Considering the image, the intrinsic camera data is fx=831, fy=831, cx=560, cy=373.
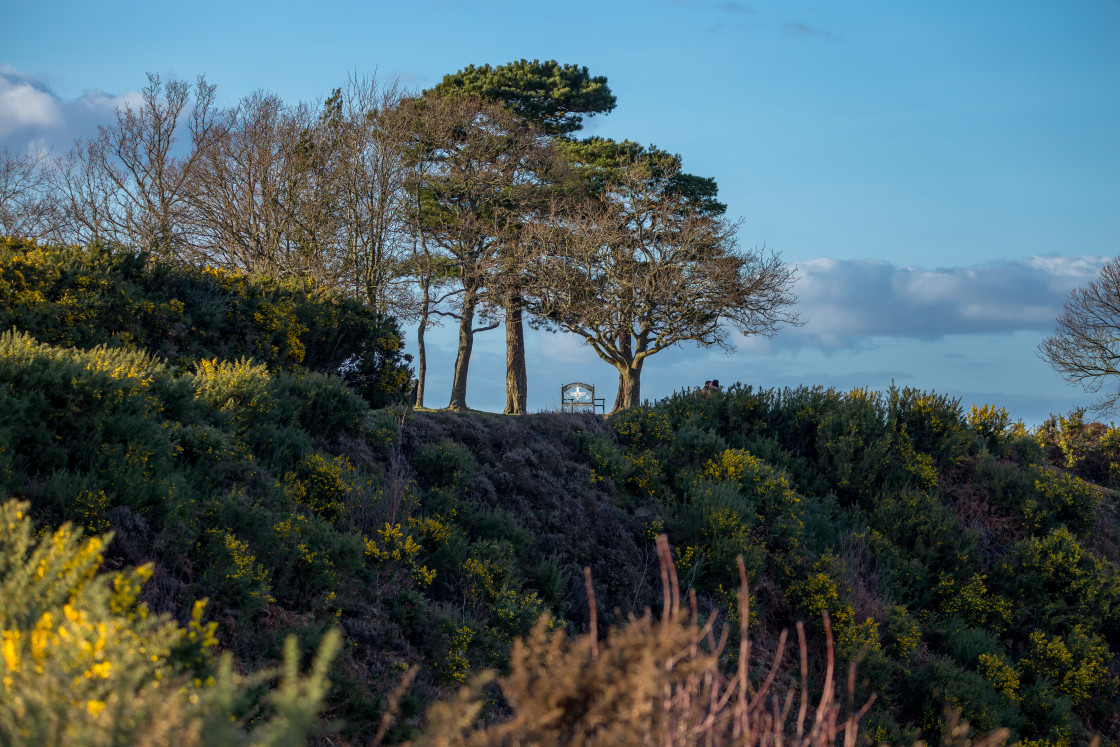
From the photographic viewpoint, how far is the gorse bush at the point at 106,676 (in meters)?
2.42

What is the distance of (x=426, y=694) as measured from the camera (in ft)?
21.6

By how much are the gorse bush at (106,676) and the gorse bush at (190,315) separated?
21.0ft

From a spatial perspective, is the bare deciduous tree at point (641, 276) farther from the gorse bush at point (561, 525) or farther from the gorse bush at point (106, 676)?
the gorse bush at point (106, 676)

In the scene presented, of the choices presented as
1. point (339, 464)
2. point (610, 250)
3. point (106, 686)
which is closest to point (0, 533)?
point (106, 686)

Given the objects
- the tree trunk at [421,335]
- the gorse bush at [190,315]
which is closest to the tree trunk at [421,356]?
the tree trunk at [421,335]

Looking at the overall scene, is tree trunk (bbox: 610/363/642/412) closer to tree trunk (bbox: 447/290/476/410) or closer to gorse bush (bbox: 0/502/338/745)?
tree trunk (bbox: 447/290/476/410)

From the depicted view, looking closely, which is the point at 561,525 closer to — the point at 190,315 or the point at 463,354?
the point at 190,315

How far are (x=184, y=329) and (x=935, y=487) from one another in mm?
11720

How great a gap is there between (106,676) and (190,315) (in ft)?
30.3

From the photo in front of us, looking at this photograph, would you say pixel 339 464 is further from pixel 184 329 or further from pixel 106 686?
pixel 106 686

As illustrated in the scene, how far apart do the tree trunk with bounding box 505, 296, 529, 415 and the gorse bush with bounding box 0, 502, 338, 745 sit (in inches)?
999

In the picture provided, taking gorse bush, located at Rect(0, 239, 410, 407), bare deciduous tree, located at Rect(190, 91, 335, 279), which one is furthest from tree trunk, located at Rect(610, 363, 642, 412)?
gorse bush, located at Rect(0, 239, 410, 407)

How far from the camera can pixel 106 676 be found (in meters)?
2.81

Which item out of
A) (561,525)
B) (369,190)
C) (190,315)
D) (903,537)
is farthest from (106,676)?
(369,190)
